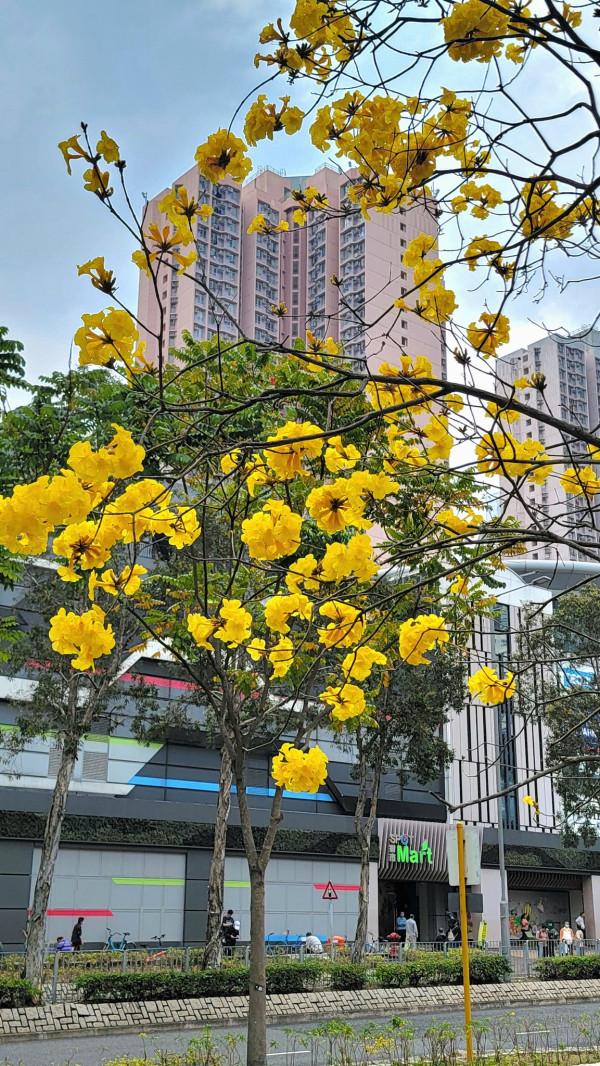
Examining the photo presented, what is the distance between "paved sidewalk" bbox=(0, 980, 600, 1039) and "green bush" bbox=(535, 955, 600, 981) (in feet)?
4.24

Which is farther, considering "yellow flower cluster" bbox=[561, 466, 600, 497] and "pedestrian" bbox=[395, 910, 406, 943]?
"pedestrian" bbox=[395, 910, 406, 943]

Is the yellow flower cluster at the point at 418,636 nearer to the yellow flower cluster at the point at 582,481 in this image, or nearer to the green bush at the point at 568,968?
the yellow flower cluster at the point at 582,481

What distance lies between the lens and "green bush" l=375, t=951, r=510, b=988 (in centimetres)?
1823

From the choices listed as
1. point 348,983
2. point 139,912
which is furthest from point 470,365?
point 139,912

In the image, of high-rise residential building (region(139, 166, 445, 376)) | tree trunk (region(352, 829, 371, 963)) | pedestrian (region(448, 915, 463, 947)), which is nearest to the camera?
tree trunk (region(352, 829, 371, 963))

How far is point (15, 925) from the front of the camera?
76.1 feet

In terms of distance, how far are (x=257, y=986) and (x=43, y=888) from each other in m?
8.25

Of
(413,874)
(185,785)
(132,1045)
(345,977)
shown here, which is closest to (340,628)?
(132,1045)

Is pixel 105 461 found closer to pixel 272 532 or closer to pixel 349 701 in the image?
pixel 272 532

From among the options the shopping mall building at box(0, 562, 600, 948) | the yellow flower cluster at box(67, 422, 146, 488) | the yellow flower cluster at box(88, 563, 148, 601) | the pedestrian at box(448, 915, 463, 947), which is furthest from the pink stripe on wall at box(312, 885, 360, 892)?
the yellow flower cluster at box(67, 422, 146, 488)

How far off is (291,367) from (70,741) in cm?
879

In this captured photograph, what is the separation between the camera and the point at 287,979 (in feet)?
54.9

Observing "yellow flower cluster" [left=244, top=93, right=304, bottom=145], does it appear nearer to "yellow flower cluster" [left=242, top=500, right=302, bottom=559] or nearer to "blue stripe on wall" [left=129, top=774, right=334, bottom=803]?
"yellow flower cluster" [left=242, top=500, right=302, bottom=559]

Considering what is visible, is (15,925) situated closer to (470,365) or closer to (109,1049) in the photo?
(109,1049)
